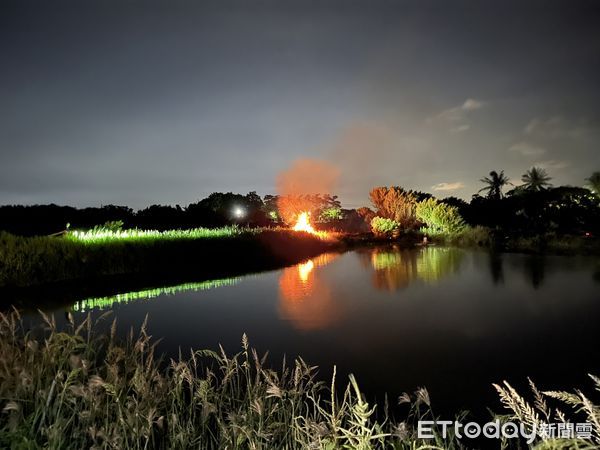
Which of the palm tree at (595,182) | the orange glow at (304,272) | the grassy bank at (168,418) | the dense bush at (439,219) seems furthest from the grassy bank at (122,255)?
the palm tree at (595,182)

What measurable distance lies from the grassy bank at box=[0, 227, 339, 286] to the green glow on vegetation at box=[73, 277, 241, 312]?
2.23 m

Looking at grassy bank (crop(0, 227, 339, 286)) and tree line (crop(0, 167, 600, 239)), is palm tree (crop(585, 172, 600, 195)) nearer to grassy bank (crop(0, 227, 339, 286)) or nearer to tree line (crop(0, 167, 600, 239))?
tree line (crop(0, 167, 600, 239))

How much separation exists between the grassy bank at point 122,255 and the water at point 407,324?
10.4ft

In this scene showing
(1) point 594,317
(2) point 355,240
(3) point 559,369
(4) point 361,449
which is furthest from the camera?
(2) point 355,240

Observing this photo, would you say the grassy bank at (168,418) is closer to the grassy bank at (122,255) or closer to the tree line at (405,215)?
the grassy bank at (122,255)

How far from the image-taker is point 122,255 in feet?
42.4

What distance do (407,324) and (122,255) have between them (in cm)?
963

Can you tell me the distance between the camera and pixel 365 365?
506 centimetres

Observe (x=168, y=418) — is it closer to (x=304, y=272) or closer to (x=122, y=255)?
(x=122, y=255)

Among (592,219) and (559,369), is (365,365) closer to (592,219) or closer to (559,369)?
(559,369)

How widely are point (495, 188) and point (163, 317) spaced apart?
87500mm

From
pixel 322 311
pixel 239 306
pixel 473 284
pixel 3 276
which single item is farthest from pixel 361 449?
pixel 3 276

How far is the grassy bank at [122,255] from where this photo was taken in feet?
34.7

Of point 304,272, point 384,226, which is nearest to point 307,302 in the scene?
point 304,272
